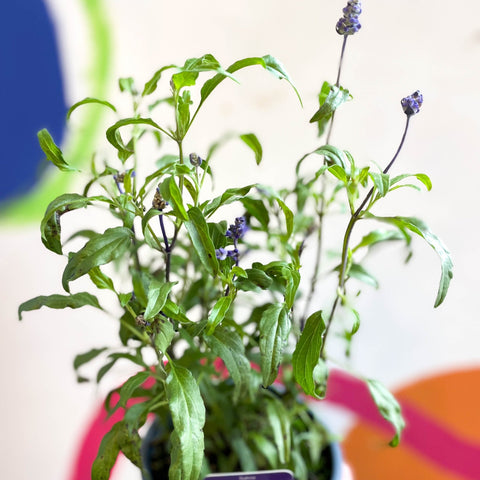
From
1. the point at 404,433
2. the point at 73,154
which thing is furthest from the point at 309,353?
the point at 73,154

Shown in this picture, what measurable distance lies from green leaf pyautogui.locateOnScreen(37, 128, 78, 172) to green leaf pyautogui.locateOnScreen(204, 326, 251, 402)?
281mm

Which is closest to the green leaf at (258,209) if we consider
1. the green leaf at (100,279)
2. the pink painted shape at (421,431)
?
the green leaf at (100,279)

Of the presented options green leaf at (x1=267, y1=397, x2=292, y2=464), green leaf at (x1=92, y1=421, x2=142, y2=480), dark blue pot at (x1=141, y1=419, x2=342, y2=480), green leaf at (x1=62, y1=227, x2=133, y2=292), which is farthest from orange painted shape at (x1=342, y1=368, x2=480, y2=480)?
→ green leaf at (x1=62, y1=227, x2=133, y2=292)

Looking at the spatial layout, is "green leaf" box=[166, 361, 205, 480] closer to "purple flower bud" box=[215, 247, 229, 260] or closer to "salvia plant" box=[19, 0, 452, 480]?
"salvia plant" box=[19, 0, 452, 480]

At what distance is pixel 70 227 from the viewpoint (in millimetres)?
1737

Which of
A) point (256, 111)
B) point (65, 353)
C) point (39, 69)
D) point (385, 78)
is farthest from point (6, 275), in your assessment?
point (385, 78)

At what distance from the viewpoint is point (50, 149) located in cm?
75

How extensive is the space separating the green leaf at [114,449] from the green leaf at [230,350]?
0.56 feet

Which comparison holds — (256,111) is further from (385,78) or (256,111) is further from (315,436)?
(315,436)

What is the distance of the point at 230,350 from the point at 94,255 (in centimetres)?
22

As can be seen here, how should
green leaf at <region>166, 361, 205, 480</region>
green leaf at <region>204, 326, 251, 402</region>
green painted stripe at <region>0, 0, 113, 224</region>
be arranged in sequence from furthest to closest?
1. green painted stripe at <region>0, 0, 113, 224</region>
2. green leaf at <region>204, 326, 251, 402</region>
3. green leaf at <region>166, 361, 205, 480</region>

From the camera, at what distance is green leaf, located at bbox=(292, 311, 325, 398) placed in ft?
2.41

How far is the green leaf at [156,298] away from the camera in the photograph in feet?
2.23

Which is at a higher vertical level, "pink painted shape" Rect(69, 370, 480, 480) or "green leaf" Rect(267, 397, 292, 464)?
"green leaf" Rect(267, 397, 292, 464)
